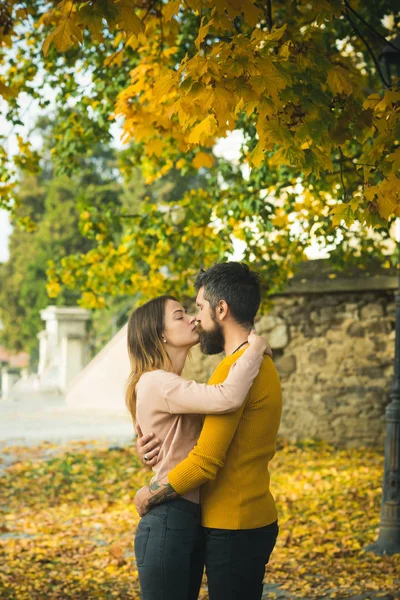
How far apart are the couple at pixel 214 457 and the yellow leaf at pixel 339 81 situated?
1.36m

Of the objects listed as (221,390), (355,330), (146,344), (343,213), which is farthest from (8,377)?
(221,390)

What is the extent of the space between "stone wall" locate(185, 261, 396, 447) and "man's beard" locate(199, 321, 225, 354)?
24.6ft

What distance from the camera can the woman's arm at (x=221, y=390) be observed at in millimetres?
2633

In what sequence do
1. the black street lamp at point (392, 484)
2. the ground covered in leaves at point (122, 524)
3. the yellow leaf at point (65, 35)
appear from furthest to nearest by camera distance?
the black street lamp at point (392, 484)
the ground covered in leaves at point (122, 524)
the yellow leaf at point (65, 35)

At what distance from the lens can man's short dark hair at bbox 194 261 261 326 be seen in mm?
2795

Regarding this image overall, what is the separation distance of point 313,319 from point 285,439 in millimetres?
1587

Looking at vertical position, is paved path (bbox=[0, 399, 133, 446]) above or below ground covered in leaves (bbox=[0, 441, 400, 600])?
above

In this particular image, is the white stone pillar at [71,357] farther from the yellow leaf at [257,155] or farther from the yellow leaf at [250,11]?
the yellow leaf at [250,11]

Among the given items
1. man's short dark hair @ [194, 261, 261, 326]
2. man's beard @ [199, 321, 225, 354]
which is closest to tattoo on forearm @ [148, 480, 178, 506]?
man's beard @ [199, 321, 225, 354]

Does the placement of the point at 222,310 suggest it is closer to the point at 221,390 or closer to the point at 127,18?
the point at 221,390

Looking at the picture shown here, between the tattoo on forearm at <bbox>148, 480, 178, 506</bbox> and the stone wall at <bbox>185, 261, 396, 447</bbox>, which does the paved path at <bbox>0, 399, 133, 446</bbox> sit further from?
the tattoo on forearm at <bbox>148, 480, 178, 506</bbox>

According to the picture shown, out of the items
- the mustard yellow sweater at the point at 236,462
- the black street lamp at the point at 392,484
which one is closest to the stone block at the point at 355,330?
the black street lamp at the point at 392,484

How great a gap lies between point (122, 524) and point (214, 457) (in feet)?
15.1

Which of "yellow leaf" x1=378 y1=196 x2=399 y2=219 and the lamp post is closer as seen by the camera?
"yellow leaf" x1=378 y1=196 x2=399 y2=219
